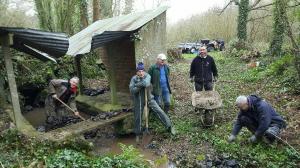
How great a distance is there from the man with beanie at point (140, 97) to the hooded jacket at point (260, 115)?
7.22ft

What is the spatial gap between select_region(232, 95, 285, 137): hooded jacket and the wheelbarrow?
1.38 m

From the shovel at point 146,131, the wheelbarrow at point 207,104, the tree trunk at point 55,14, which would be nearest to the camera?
the wheelbarrow at point 207,104

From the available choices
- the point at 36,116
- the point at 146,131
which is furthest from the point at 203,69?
the point at 36,116

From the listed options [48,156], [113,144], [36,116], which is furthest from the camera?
[36,116]

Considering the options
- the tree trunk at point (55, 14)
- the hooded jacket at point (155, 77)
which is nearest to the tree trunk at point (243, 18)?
the tree trunk at point (55, 14)

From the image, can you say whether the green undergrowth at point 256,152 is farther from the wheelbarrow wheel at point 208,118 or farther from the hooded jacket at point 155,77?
the hooded jacket at point 155,77

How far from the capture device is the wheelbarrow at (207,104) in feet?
28.0

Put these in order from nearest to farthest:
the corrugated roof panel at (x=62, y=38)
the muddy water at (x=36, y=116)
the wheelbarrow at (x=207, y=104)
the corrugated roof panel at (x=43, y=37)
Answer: the corrugated roof panel at (x=43, y=37) → the corrugated roof panel at (x=62, y=38) → the wheelbarrow at (x=207, y=104) → the muddy water at (x=36, y=116)

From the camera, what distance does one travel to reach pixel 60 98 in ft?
29.8

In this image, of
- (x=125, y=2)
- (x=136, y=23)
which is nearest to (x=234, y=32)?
(x=125, y=2)

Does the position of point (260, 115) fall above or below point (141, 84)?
below

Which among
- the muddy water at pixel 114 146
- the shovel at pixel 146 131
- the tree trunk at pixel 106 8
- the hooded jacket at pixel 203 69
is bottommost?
the muddy water at pixel 114 146

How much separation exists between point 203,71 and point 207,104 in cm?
132

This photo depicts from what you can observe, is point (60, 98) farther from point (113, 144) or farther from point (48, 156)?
point (48, 156)
